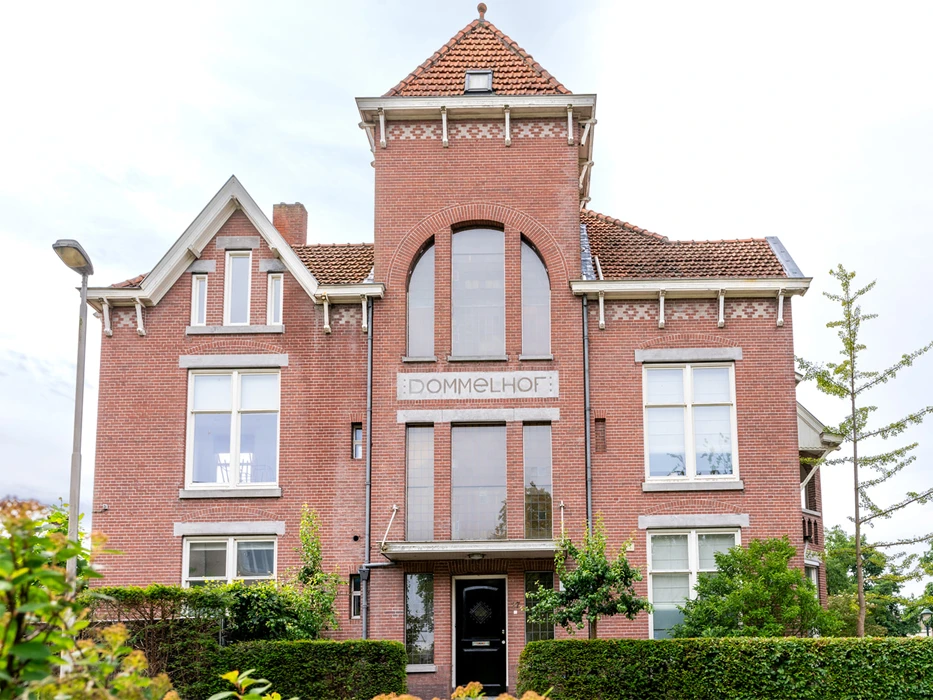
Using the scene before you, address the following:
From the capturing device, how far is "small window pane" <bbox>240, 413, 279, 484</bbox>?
84.1 feet

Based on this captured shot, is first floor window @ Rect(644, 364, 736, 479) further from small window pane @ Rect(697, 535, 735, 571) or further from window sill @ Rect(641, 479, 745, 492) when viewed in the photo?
small window pane @ Rect(697, 535, 735, 571)

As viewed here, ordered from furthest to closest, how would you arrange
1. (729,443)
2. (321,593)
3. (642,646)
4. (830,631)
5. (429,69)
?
(429,69) < (729,443) < (321,593) < (830,631) < (642,646)

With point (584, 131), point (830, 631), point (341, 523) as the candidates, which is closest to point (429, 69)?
point (584, 131)

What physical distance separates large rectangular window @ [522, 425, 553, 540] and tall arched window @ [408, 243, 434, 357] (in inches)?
118

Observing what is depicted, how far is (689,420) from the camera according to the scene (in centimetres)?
2541

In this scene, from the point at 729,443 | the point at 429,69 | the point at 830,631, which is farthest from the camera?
the point at 429,69

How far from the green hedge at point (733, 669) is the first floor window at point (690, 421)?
5898 millimetres

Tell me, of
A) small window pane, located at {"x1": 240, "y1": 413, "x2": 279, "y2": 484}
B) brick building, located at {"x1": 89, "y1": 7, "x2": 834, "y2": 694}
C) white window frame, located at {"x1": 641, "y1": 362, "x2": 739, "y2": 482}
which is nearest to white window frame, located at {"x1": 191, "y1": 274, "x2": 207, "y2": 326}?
brick building, located at {"x1": 89, "y1": 7, "x2": 834, "y2": 694}

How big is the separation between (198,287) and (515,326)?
7492mm

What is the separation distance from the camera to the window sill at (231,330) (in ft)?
85.7

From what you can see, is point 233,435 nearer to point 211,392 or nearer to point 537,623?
point 211,392

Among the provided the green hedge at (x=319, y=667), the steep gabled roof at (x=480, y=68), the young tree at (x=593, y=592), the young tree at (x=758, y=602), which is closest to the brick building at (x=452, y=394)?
the steep gabled roof at (x=480, y=68)

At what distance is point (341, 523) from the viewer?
2519cm

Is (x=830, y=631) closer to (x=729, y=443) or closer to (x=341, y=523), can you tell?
(x=729, y=443)
